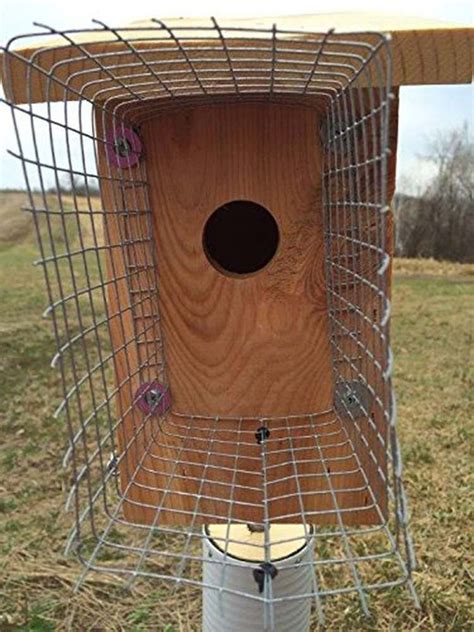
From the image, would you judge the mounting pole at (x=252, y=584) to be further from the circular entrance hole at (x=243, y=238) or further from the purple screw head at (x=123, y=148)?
the purple screw head at (x=123, y=148)

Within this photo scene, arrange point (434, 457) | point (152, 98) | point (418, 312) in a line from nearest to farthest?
point (152, 98) < point (434, 457) < point (418, 312)

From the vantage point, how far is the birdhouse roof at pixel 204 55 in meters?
0.88

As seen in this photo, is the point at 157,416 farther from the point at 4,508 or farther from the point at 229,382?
the point at 4,508

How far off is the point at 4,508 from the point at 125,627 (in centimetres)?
95

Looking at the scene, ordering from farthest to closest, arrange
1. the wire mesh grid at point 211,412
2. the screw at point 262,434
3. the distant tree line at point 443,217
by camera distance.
Result: the distant tree line at point 443,217, the screw at point 262,434, the wire mesh grid at point 211,412

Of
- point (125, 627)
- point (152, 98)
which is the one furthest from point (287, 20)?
point (125, 627)

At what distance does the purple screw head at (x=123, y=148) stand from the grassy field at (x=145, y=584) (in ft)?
4.80

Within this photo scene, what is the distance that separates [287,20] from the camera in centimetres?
114

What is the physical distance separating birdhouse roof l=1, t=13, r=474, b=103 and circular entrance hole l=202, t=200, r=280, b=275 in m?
0.38

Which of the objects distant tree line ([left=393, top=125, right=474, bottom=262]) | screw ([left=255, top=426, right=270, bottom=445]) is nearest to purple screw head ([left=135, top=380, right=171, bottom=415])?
screw ([left=255, top=426, right=270, bottom=445])

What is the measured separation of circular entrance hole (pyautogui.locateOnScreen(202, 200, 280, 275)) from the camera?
142cm

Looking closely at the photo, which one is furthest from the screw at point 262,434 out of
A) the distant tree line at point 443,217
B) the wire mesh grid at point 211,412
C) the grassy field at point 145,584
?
the distant tree line at point 443,217

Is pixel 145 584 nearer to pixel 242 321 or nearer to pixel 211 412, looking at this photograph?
pixel 211 412

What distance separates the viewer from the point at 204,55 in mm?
937
